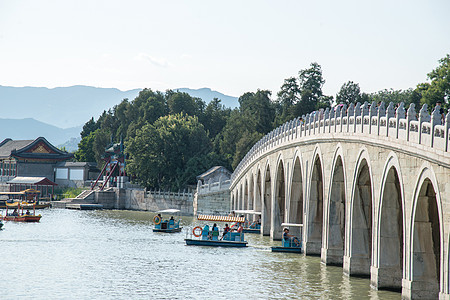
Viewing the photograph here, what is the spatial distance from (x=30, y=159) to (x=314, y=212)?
77351mm

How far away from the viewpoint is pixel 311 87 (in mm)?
95188

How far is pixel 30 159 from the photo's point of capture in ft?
344

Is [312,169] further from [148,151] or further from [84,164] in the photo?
[84,164]

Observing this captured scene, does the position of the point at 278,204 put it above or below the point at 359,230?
above

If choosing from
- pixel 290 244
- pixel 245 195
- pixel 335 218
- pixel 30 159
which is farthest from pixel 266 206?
pixel 30 159

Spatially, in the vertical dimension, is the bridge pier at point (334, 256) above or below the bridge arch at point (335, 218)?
below

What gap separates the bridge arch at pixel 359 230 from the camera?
29.2 metres

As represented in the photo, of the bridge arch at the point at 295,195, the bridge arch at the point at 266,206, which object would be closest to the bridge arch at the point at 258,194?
the bridge arch at the point at 266,206

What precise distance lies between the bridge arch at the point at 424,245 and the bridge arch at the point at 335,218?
10.7 meters

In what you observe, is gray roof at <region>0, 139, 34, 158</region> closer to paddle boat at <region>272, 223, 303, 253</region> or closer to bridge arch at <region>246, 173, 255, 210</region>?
bridge arch at <region>246, 173, 255, 210</region>

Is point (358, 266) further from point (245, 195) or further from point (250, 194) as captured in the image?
point (245, 195)

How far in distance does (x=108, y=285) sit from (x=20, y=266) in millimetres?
7646

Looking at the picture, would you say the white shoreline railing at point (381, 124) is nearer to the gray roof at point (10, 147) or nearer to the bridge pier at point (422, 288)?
the bridge pier at point (422, 288)

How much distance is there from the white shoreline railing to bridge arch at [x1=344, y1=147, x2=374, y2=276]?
2331 millimetres
